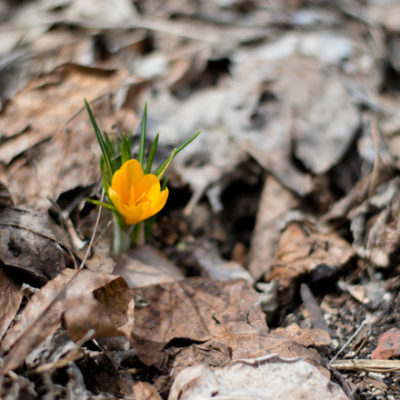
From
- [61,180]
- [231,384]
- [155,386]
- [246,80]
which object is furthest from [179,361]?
[246,80]

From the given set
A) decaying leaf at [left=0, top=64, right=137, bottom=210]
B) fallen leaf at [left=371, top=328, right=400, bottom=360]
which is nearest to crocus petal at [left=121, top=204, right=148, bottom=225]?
decaying leaf at [left=0, top=64, right=137, bottom=210]

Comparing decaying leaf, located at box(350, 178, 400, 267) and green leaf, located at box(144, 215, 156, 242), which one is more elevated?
green leaf, located at box(144, 215, 156, 242)

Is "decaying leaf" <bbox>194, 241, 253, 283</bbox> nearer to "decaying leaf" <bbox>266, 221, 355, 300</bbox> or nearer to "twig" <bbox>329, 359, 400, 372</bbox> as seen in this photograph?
"decaying leaf" <bbox>266, 221, 355, 300</bbox>

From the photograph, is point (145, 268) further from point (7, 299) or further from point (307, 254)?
point (307, 254)

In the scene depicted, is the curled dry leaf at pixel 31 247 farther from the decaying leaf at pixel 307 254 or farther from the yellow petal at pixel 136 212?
the decaying leaf at pixel 307 254

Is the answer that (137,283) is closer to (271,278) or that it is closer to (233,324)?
(233,324)

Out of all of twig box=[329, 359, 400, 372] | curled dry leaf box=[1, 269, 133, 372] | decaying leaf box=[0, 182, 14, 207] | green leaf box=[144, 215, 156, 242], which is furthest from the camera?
green leaf box=[144, 215, 156, 242]

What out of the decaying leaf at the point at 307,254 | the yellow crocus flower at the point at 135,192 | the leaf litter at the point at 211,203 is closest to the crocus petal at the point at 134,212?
the yellow crocus flower at the point at 135,192
